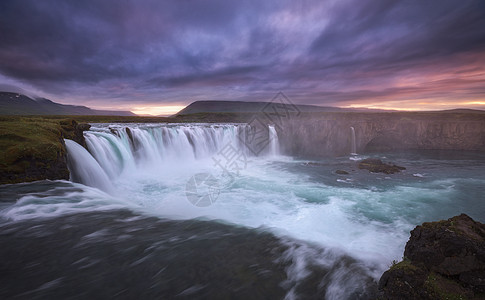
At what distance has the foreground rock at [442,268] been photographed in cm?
349

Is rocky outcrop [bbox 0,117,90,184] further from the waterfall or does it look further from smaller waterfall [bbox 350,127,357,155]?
smaller waterfall [bbox 350,127,357,155]

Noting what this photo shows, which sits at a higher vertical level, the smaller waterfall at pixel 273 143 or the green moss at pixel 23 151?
the green moss at pixel 23 151

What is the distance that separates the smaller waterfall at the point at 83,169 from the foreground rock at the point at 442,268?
1364 cm

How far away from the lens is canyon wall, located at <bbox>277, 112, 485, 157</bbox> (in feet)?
120

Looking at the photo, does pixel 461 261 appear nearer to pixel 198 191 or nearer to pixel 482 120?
pixel 198 191

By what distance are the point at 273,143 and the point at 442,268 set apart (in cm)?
3301

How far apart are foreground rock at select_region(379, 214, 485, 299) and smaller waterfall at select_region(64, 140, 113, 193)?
13.6 meters

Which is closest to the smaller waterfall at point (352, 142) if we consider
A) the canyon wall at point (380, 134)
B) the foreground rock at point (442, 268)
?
the canyon wall at point (380, 134)

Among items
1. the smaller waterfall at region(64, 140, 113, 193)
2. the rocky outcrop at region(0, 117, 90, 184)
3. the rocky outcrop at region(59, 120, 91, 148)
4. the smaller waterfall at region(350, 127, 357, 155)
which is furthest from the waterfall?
the smaller waterfall at region(350, 127, 357, 155)

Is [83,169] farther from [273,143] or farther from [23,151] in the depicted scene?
[273,143]

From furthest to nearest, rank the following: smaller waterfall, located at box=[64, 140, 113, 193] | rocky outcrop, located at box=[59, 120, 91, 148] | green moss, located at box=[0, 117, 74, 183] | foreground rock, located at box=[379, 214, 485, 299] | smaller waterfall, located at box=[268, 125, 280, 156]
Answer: smaller waterfall, located at box=[268, 125, 280, 156], rocky outcrop, located at box=[59, 120, 91, 148], smaller waterfall, located at box=[64, 140, 113, 193], green moss, located at box=[0, 117, 74, 183], foreground rock, located at box=[379, 214, 485, 299]

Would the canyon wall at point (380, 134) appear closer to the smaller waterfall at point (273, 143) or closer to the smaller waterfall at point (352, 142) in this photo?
the smaller waterfall at point (352, 142)

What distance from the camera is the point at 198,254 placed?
5531 mm

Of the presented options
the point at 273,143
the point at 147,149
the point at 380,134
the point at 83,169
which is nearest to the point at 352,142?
the point at 380,134
